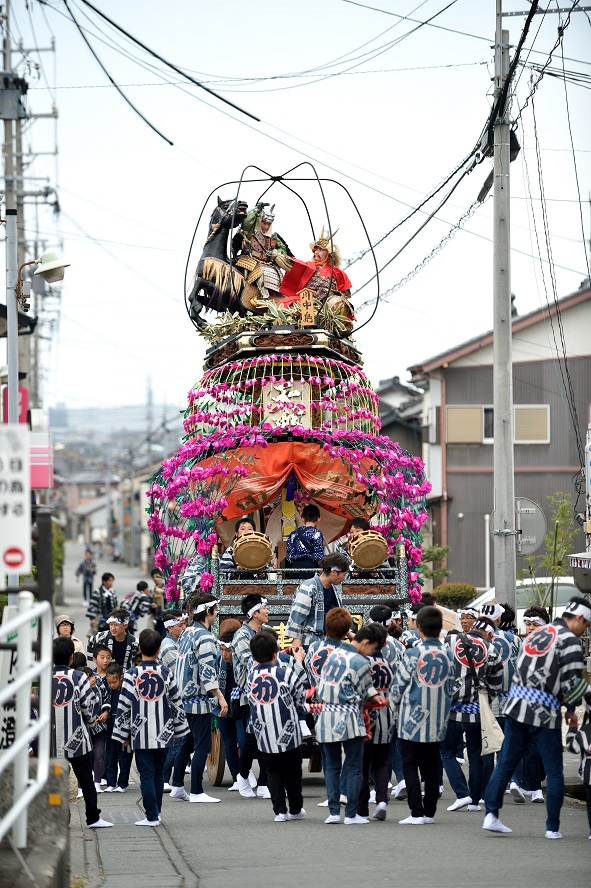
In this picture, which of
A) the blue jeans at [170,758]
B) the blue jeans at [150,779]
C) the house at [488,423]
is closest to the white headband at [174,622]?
the blue jeans at [170,758]

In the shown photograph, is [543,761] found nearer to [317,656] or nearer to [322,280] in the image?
[317,656]

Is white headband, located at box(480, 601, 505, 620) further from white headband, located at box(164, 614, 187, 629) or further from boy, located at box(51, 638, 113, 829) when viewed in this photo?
boy, located at box(51, 638, 113, 829)

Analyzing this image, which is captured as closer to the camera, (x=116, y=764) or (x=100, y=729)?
(x=100, y=729)

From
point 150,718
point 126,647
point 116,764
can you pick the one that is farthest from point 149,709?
point 126,647

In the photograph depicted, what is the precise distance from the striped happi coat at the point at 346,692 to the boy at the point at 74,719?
198cm

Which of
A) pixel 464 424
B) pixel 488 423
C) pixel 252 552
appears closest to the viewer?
pixel 252 552

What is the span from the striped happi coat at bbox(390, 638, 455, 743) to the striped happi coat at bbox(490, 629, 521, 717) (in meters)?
1.28

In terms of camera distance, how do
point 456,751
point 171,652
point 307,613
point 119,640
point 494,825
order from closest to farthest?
point 494,825
point 456,751
point 307,613
point 171,652
point 119,640

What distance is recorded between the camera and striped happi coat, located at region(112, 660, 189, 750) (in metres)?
10.9

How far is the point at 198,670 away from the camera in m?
12.7

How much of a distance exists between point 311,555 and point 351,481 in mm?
1397

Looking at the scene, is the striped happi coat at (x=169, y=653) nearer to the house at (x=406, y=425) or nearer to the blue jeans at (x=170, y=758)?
the blue jeans at (x=170, y=758)

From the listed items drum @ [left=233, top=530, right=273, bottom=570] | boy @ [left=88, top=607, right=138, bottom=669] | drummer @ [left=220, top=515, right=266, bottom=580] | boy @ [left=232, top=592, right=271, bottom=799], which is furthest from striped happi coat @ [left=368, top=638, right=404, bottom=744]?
boy @ [left=88, top=607, right=138, bottom=669]

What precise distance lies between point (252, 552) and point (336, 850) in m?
5.67
